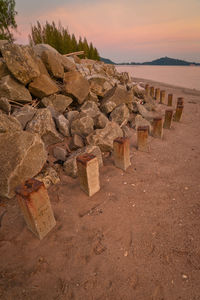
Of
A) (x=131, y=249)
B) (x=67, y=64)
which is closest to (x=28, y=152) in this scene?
(x=131, y=249)

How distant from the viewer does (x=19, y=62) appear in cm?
389

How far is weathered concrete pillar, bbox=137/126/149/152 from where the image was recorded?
395 centimetres

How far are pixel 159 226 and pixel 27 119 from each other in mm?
3532

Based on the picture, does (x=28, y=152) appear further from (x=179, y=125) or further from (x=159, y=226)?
(x=179, y=125)

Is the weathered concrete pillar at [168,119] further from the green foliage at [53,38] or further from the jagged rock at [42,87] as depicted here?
the green foliage at [53,38]

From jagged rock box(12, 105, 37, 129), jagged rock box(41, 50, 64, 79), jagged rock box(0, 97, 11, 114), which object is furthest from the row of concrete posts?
jagged rock box(41, 50, 64, 79)

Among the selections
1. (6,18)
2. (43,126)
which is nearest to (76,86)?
(43,126)

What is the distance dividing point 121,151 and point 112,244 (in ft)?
5.73

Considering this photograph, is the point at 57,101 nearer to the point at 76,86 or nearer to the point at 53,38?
the point at 76,86

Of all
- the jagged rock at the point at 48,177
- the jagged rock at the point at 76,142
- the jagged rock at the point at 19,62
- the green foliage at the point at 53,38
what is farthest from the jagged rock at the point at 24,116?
the green foliage at the point at 53,38

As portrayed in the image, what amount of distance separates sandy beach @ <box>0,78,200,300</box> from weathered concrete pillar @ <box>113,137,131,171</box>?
11.6 inches

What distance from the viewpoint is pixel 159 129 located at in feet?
16.1

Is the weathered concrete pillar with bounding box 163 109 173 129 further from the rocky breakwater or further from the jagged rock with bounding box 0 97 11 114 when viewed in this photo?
the jagged rock with bounding box 0 97 11 114

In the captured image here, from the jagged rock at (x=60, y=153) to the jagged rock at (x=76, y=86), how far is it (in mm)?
2314
